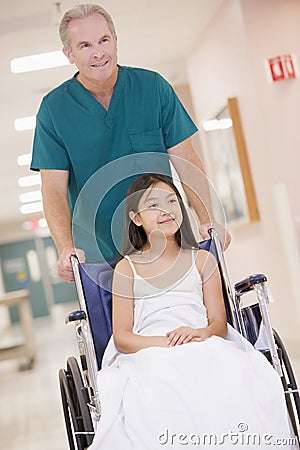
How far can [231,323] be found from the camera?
2326 millimetres

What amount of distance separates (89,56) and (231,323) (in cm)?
87

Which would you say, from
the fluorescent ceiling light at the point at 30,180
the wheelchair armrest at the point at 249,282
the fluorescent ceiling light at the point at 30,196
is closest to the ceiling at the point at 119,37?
the wheelchair armrest at the point at 249,282

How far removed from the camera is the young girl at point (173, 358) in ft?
6.05

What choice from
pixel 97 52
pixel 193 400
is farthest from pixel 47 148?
pixel 193 400

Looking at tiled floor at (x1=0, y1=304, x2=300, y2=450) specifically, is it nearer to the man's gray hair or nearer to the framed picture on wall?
the framed picture on wall

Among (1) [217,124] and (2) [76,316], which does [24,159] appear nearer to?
(1) [217,124]

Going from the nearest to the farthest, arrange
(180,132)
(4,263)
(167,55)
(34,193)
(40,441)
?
1. (180,132)
2. (40,441)
3. (167,55)
4. (34,193)
5. (4,263)

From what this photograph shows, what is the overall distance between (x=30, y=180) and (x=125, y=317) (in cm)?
1007

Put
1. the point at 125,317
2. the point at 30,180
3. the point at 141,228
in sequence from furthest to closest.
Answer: the point at 30,180 → the point at 141,228 → the point at 125,317

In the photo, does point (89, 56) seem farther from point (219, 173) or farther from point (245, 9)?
point (219, 173)

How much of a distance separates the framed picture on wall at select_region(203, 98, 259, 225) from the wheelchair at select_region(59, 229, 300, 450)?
329 centimetres

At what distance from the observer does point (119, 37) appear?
6.18 meters

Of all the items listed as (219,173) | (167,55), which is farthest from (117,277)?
(167,55)

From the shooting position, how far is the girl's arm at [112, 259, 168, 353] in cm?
212
